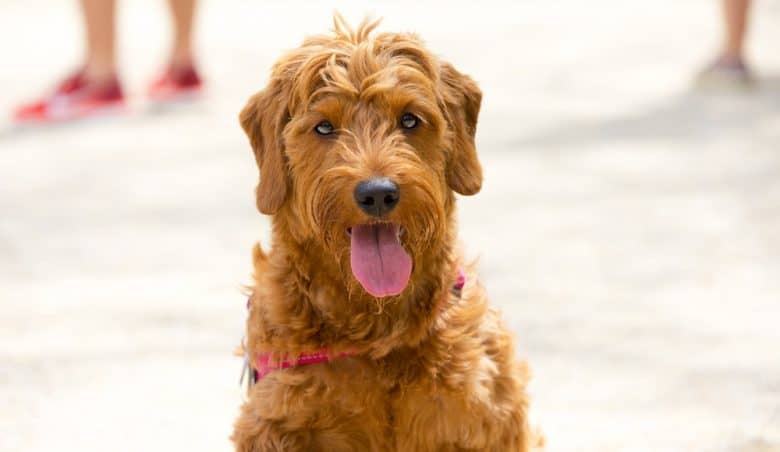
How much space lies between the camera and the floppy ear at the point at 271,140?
446 cm

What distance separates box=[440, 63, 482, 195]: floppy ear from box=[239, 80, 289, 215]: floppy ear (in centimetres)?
51

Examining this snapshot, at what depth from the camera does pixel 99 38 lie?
416 inches

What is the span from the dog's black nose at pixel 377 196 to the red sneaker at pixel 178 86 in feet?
23.5

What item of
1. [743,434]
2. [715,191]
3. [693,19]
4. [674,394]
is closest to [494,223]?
[715,191]

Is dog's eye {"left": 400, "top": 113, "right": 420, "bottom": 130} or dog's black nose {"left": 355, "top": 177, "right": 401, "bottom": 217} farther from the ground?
dog's eye {"left": 400, "top": 113, "right": 420, "bottom": 130}

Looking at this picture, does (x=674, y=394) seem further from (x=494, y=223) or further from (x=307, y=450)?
(x=494, y=223)

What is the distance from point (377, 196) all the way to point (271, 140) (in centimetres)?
60

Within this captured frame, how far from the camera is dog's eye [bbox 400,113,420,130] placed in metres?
4.34

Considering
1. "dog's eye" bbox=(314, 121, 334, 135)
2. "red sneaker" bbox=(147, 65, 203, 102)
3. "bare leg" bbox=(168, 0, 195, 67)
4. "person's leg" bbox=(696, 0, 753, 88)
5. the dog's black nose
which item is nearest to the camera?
the dog's black nose

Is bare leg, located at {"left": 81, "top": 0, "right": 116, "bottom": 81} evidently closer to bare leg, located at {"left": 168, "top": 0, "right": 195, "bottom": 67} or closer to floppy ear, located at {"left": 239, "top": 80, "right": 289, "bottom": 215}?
bare leg, located at {"left": 168, "top": 0, "right": 195, "bottom": 67}

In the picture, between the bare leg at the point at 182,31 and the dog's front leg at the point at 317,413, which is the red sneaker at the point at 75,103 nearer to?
the bare leg at the point at 182,31

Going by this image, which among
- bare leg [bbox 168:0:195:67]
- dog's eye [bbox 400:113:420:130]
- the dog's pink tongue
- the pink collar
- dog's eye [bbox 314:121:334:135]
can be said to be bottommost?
the pink collar

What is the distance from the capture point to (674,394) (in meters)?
5.75

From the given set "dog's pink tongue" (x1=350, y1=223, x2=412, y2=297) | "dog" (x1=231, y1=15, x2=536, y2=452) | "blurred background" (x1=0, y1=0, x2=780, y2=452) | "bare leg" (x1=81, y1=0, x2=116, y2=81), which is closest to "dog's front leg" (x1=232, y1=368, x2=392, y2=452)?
"dog" (x1=231, y1=15, x2=536, y2=452)
